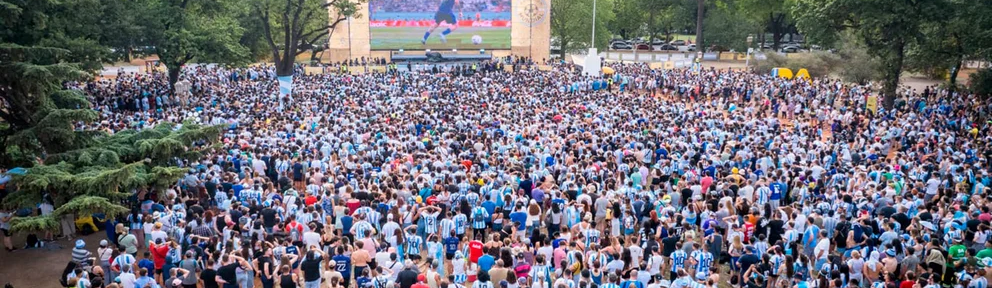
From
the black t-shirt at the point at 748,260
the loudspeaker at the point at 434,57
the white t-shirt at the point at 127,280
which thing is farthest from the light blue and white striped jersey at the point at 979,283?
the loudspeaker at the point at 434,57

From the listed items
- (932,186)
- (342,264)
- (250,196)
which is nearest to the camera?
(342,264)

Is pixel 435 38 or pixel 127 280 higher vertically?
pixel 435 38

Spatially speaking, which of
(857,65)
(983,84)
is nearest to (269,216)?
(983,84)

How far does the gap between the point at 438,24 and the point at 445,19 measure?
585mm

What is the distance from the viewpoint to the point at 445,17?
49.5 meters

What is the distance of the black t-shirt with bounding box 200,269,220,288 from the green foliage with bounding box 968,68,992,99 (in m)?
27.9

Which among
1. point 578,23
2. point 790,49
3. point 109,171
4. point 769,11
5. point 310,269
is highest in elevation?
point 769,11

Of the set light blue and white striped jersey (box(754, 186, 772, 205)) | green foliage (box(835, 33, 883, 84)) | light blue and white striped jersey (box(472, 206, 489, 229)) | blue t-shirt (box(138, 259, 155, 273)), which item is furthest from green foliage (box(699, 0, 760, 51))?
blue t-shirt (box(138, 259, 155, 273))

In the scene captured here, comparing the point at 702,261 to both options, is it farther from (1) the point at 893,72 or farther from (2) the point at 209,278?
(1) the point at 893,72

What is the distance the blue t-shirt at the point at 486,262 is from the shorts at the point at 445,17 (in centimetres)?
4054

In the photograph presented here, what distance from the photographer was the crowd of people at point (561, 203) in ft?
34.3

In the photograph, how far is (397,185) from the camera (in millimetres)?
14477

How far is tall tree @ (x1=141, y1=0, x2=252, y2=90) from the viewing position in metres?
29.3

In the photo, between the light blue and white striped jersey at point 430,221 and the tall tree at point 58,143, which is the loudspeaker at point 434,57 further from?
the light blue and white striped jersey at point 430,221
